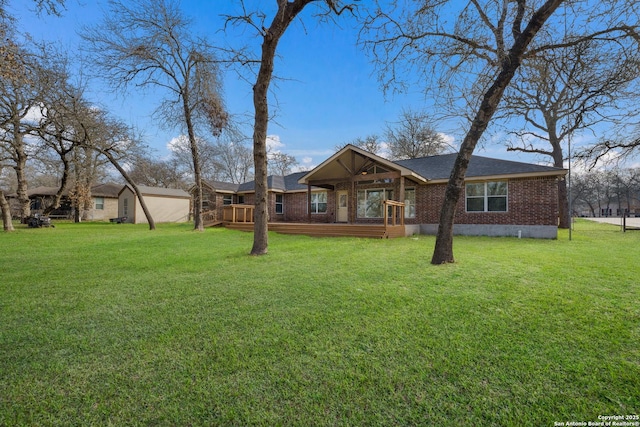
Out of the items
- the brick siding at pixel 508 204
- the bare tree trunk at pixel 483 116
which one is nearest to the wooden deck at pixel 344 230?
the brick siding at pixel 508 204

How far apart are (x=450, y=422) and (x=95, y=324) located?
3.33 meters

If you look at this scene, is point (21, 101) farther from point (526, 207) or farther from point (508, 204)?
point (526, 207)

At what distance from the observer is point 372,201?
15195mm

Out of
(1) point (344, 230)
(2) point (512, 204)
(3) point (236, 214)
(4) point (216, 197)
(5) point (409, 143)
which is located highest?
(5) point (409, 143)

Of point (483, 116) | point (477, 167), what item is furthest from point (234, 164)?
point (483, 116)

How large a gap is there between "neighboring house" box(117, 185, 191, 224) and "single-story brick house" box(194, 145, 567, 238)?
40.6 feet

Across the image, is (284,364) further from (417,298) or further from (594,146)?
(594,146)

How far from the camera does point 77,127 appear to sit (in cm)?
1420

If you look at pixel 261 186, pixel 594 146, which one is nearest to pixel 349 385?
pixel 261 186

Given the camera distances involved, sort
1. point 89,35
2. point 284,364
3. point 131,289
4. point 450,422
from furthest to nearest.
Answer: point 89,35 → point 131,289 → point 284,364 → point 450,422

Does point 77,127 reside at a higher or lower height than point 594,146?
higher

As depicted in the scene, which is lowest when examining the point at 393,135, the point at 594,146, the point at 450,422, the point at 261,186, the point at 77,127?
the point at 450,422

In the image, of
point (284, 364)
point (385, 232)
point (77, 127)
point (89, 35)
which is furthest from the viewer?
point (77, 127)

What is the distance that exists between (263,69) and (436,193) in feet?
32.2
